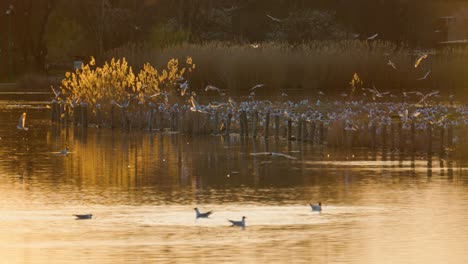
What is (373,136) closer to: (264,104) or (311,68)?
(264,104)

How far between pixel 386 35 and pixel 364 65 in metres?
37.3

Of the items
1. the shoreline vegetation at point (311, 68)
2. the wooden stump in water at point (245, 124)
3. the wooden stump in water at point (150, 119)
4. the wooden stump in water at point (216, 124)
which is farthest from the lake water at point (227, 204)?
the shoreline vegetation at point (311, 68)

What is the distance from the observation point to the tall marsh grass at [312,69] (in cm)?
7381

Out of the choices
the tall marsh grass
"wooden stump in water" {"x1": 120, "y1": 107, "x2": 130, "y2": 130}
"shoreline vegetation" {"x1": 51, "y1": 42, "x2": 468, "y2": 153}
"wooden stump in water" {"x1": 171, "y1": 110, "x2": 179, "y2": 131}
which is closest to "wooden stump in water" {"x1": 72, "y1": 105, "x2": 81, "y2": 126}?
"shoreline vegetation" {"x1": 51, "y1": 42, "x2": 468, "y2": 153}

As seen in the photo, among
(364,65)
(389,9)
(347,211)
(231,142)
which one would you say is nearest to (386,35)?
(389,9)

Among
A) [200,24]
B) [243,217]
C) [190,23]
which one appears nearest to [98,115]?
[243,217]

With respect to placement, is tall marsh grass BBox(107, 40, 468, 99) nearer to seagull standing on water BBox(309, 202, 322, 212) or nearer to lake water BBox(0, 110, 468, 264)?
lake water BBox(0, 110, 468, 264)

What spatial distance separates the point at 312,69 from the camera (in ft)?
246

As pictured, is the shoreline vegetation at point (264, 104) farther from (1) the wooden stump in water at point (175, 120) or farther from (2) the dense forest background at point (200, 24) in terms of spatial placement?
(2) the dense forest background at point (200, 24)

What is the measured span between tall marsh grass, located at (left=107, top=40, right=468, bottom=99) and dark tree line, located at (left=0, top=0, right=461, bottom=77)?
21.3 m

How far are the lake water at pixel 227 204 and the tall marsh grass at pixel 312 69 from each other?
115 ft

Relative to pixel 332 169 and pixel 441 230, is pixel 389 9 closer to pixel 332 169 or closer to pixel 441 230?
pixel 332 169

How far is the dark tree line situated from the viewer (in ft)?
340

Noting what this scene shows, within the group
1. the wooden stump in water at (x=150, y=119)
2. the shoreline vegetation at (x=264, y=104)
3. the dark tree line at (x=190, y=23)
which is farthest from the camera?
the dark tree line at (x=190, y=23)
